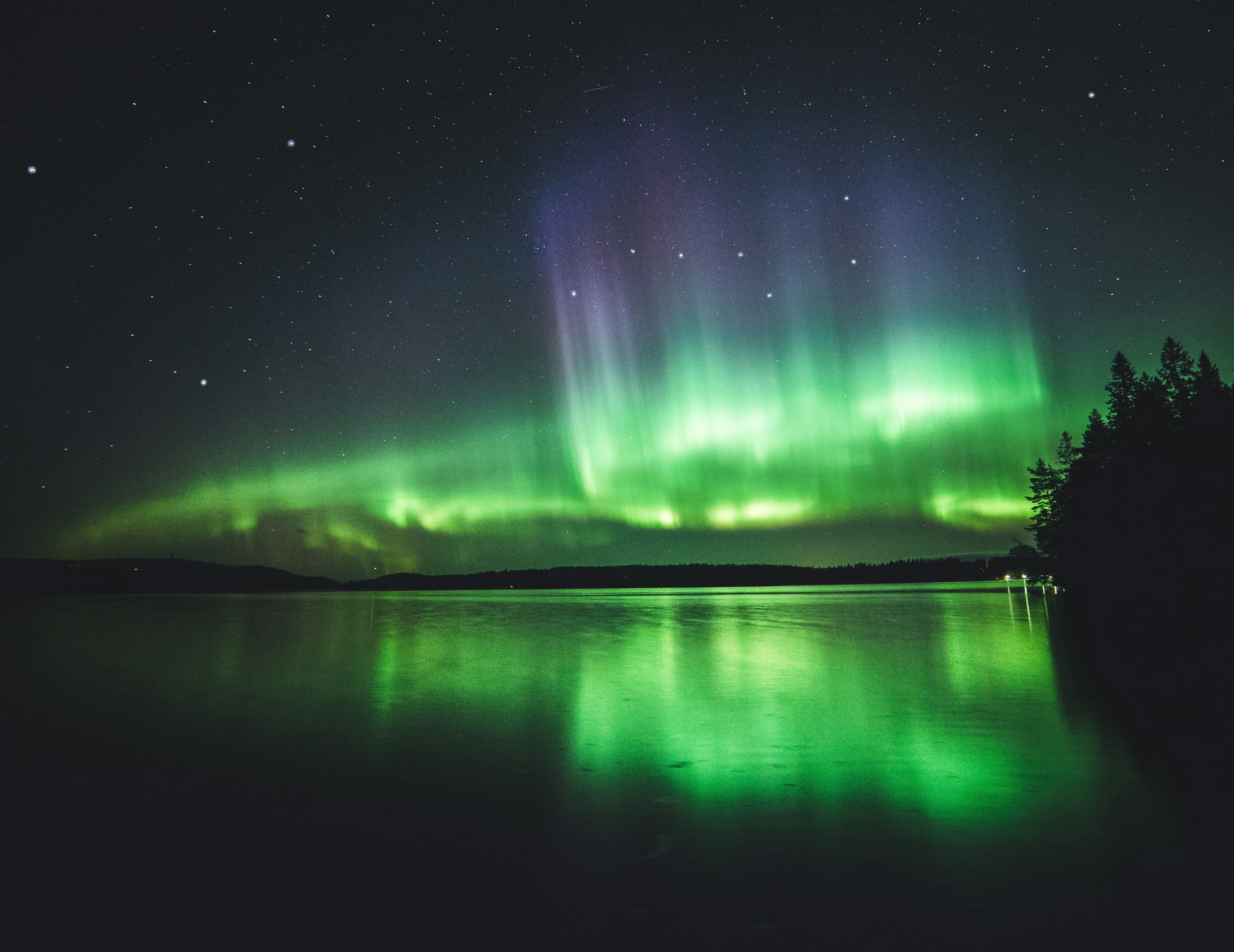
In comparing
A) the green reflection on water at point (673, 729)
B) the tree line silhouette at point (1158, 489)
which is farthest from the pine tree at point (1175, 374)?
the green reflection on water at point (673, 729)

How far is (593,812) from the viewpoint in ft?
22.2

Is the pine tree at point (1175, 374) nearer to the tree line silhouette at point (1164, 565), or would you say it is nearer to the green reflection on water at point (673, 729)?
the tree line silhouette at point (1164, 565)

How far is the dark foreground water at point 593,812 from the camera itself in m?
4.60

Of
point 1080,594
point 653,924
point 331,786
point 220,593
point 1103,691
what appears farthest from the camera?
point 220,593

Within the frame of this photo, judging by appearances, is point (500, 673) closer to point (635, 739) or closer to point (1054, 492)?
point (635, 739)

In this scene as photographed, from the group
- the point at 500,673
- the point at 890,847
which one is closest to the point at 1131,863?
the point at 890,847

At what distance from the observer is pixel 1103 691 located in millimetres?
13633

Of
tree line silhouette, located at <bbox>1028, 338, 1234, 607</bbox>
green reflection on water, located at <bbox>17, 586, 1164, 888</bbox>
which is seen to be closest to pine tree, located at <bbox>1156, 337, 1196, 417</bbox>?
tree line silhouette, located at <bbox>1028, 338, 1234, 607</bbox>

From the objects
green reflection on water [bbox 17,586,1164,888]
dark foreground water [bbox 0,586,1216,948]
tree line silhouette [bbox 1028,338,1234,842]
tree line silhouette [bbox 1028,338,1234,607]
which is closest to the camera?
dark foreground water [bbox 0,586,1216,948]

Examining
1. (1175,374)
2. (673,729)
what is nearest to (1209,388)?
(1175,374)

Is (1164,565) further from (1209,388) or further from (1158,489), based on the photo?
(1209,388)

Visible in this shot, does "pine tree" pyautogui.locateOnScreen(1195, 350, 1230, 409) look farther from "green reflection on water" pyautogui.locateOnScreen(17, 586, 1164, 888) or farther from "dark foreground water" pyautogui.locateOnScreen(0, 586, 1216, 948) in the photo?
"dark foreground water" pyautogui.locateOnScreen(0, 586, 1216, 948)

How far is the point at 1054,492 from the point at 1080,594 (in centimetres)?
3201

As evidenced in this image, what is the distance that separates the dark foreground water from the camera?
4602 millimetres
